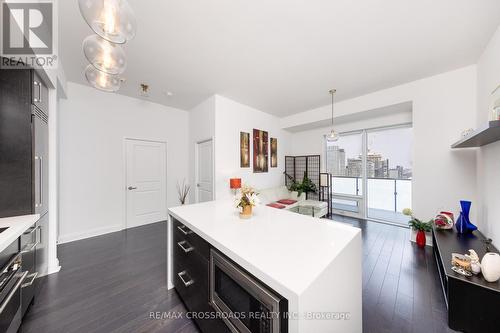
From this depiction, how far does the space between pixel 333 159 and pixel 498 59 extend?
319 cm

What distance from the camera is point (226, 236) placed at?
1.17 meters

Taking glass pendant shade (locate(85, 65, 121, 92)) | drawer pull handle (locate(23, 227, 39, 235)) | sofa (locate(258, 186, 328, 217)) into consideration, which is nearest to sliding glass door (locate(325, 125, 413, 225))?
sofa (locate(258, 186, 328, 217))

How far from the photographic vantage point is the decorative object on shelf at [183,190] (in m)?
4.41

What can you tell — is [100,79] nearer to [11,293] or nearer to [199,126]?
[11,293]

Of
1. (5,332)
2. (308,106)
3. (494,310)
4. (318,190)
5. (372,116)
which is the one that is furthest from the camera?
(318,190)

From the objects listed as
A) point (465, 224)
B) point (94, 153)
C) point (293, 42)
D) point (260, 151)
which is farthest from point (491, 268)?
point (94, 153)

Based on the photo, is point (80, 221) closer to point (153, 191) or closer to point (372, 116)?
point (153, 191)

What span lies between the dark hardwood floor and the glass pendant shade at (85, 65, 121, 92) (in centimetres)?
209

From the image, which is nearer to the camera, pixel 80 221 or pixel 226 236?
pixel 226 236

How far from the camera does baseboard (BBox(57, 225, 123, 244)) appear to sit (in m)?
2.96

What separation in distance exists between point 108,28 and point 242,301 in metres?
1.77

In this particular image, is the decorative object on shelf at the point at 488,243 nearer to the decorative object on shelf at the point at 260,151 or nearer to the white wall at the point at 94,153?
the decorative object on shelf at the point at 260,151

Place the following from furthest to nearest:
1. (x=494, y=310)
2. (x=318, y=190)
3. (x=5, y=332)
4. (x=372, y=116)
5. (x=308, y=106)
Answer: (x=318, y=190)
(x=308, y=106)
(x=372, y=116)
(x=494, y=310)
(x=5, y=332)

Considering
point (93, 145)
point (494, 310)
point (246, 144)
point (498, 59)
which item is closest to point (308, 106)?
point (246, 144)
